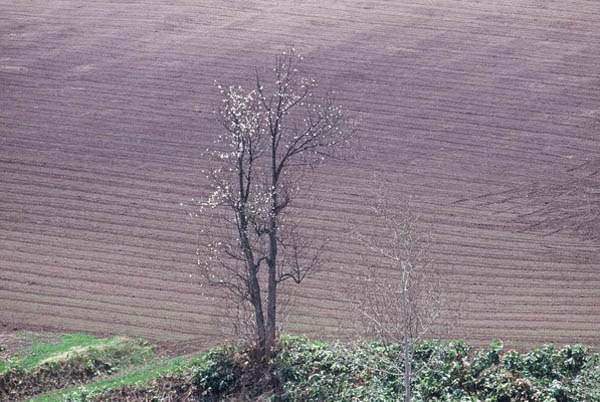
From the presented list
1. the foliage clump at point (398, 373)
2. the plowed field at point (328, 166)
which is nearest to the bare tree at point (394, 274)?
the foliage clump at point (398, 373)

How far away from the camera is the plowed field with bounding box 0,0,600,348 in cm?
2666

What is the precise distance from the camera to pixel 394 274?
1074 inches

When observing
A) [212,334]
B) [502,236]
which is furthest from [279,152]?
[212,334]

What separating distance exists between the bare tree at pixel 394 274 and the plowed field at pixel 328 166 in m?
0.75

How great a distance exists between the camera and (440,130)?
122 feet

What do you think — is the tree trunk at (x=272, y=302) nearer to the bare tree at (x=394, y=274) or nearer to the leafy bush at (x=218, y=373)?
the leafy bush at (x=218, y=373)

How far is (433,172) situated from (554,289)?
28.0ft

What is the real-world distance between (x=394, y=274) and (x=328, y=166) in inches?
323

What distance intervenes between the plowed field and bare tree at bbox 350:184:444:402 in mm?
747

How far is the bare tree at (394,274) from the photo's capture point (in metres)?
18.2

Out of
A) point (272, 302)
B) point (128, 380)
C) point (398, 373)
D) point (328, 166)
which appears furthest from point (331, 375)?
point (328, 166)

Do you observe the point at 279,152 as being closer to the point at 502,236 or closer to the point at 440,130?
the point at 440,130

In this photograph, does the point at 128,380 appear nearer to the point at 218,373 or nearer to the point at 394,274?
the point at 218,373

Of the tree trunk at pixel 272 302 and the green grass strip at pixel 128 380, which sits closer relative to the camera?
the green grass strip at pixel 128 380
